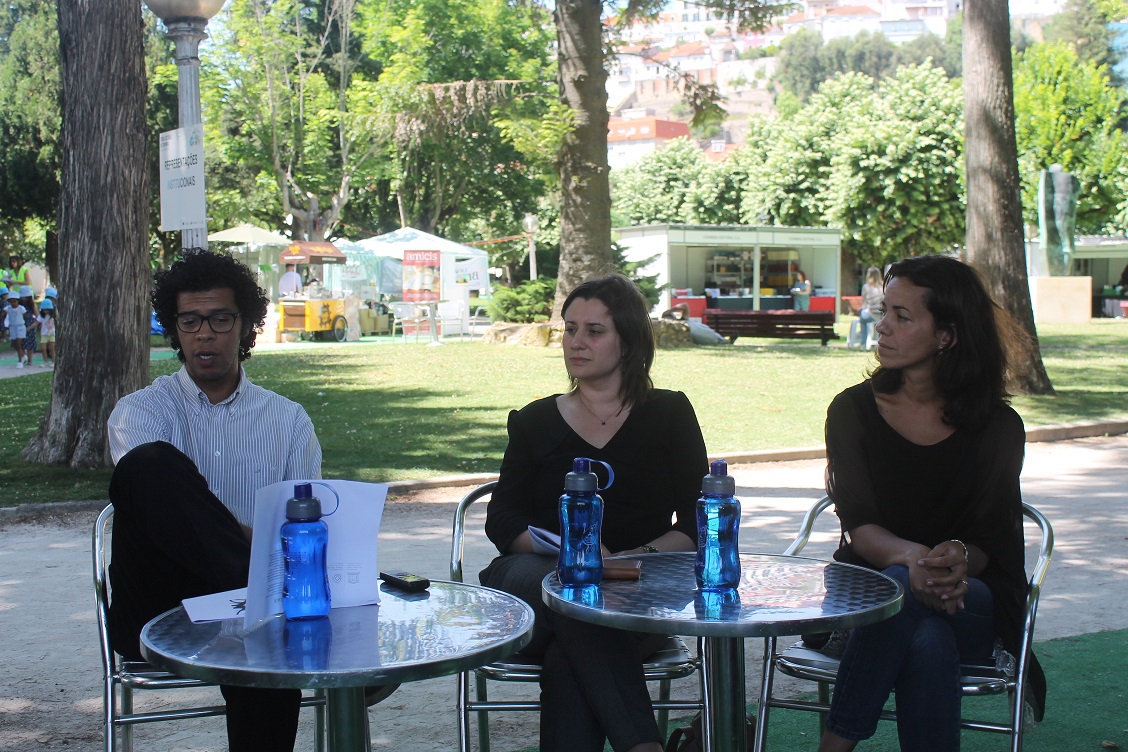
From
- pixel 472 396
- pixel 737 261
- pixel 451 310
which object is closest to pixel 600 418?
pixel 472 396

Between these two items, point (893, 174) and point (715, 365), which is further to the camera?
point (893, 174)

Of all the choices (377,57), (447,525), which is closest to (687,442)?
(447,525)

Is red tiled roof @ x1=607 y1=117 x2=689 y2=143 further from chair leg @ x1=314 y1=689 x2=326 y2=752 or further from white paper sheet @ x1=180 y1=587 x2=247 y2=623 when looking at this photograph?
white paper sheet @ x1=180 y1=587 x2=247 y2=623

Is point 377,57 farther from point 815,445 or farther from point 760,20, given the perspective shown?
point 815,445

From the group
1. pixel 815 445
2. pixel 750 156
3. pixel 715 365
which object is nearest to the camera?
pixel 815 445

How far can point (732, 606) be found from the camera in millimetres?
2609

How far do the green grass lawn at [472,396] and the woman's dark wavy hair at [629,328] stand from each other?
5568 mm

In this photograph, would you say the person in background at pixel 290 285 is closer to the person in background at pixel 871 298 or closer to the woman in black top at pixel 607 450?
the person in background at pixel 871 298

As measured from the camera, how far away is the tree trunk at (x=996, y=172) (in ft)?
44.1

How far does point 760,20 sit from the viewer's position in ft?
64.7

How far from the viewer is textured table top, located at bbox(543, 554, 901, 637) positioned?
2.42 meters

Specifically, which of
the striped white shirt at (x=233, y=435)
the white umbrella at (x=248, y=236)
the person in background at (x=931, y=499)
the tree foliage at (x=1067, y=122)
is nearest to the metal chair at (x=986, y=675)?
the person in background at (x=931, y=499)

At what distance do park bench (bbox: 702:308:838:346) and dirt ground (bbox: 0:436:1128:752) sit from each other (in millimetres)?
12225

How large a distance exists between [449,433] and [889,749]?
25.3 feet
